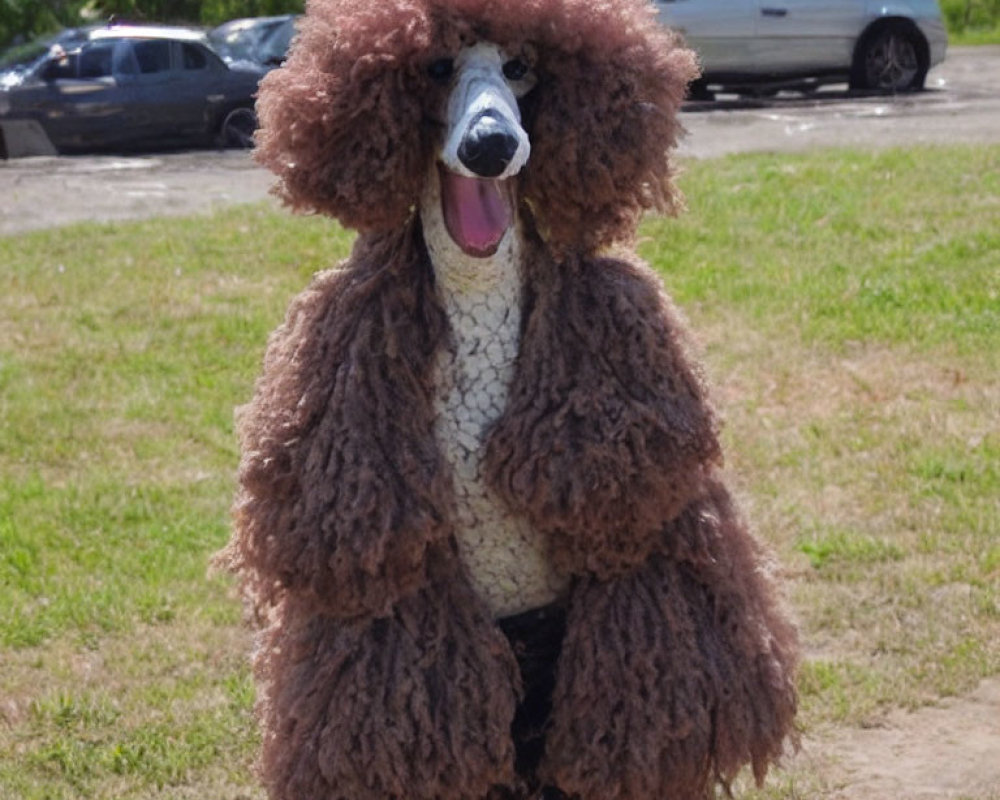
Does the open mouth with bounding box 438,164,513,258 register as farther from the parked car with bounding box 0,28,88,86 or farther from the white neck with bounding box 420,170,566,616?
the parked car with bounding box 0,28,88,86

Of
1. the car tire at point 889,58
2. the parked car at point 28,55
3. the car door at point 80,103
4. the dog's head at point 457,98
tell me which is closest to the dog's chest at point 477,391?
the dog's head at point 457,98

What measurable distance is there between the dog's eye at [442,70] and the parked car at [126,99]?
10.9 m

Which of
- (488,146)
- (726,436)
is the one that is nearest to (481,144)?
(488,146)

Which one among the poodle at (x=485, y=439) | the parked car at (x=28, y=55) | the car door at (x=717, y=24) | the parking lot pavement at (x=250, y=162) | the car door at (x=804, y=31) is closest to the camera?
the poodle at (x=485, y=439)

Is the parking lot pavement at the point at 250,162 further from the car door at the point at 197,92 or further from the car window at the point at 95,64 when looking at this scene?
the car window at the point at 95,64

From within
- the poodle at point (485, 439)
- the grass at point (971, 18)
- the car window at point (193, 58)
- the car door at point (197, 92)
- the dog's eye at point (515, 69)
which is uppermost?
the dog's eye at point (515, 69)

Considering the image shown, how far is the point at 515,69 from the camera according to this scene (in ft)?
8.12

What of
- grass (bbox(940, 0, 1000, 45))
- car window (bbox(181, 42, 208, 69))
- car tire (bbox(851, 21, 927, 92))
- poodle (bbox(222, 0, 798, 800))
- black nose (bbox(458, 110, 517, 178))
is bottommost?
grass (bbox(940, 0, 1000, 45))

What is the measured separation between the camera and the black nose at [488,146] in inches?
90.7

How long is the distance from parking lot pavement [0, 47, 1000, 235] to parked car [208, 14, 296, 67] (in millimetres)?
1580

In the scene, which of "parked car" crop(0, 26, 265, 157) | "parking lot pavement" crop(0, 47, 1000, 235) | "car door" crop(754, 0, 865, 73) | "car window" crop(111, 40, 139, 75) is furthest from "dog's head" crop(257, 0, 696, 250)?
"car door" crop(754, 0, 865, 73)

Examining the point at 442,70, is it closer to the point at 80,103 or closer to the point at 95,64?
the point at 80,103

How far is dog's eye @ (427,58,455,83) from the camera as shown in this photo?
2441mm

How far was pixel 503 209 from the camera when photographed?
2.48 meters
